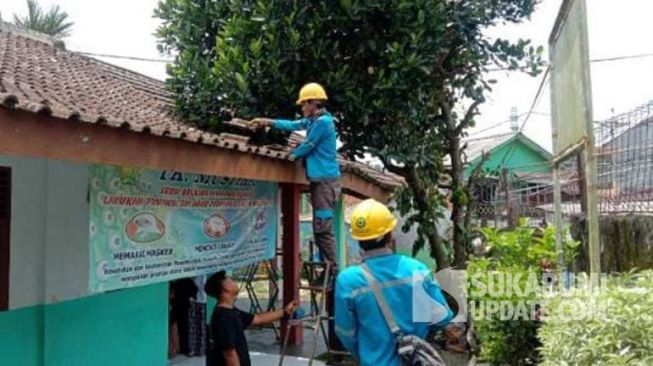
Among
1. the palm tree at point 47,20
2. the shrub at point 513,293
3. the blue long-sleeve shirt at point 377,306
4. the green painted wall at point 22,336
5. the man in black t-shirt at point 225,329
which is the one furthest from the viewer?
the palm tree at point 47,20

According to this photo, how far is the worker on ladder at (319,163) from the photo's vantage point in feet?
21.8

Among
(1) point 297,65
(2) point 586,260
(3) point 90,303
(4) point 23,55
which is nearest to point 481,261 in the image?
(2) point 586,260

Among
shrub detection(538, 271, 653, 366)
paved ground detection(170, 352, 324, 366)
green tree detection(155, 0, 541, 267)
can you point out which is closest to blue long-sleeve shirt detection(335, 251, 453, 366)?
shrub detection(538, 271, 653, 366)

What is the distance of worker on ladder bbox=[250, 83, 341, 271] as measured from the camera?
21.8 feet

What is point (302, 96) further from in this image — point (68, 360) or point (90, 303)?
point (68, 360)

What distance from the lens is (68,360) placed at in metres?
5.83

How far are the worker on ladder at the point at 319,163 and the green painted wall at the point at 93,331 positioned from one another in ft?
6.84

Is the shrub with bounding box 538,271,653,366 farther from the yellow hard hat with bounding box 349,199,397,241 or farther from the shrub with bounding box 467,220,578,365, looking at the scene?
the shrub with bounding box 467,220,578,365

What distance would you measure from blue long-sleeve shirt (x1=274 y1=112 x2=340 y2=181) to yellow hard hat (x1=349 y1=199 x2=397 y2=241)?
319 cm

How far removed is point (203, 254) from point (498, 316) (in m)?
3.19

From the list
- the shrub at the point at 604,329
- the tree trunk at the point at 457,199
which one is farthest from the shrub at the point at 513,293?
the tree trunk at the point at 457,199

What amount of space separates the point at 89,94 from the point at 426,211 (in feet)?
17.1

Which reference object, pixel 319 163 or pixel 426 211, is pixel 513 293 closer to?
pixel 319 163

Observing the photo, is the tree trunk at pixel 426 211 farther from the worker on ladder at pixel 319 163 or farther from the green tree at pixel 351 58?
the worker on ladder at pixel 319 163
